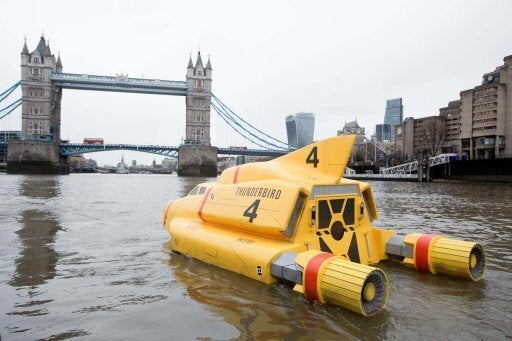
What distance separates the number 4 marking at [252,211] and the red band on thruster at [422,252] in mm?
3471

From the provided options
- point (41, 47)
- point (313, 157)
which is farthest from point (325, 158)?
point (41, 47)

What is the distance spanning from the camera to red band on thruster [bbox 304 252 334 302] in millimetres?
6098

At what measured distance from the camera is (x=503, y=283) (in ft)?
24.8

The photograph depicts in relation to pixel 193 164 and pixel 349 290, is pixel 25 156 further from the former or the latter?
pixel 349 290

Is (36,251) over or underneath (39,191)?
over

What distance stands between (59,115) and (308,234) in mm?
136987

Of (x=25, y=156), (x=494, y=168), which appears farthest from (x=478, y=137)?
(x=25, y=156)

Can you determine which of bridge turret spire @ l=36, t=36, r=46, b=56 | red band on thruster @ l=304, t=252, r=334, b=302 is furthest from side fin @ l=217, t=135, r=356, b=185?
bridge turret spire @ l=36, t=36, r=46, b=56

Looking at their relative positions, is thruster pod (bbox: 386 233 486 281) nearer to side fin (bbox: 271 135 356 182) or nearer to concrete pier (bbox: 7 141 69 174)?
side fin (bbox: 271 135 356 182)

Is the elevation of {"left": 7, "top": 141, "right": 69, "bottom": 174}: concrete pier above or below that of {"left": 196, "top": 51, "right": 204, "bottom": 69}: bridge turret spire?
below

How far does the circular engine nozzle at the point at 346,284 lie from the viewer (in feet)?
18.4

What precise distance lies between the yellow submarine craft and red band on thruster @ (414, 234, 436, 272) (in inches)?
0.8

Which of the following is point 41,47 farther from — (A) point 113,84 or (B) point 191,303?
(B) point 191,303

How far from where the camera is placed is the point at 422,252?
809 centimetres
